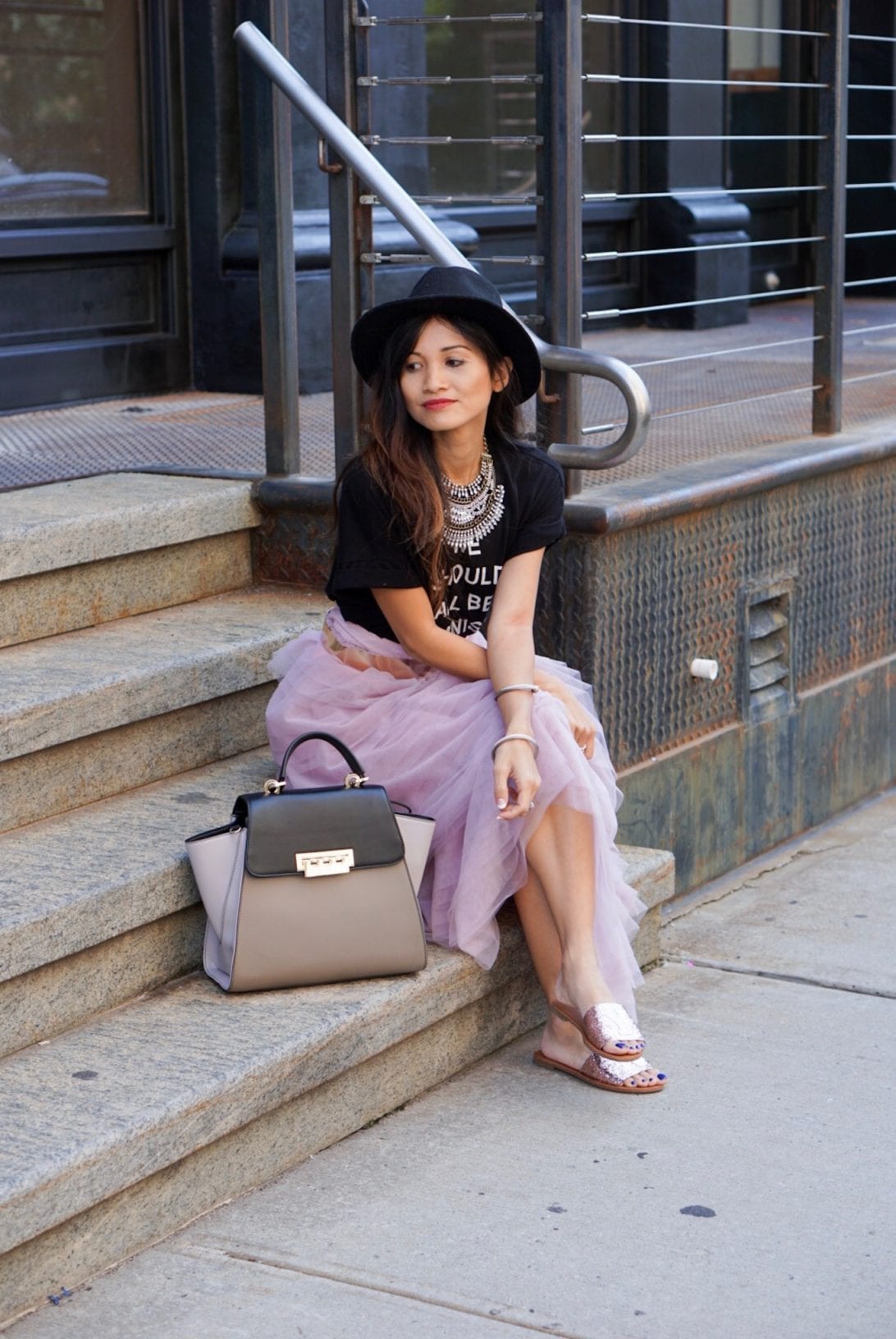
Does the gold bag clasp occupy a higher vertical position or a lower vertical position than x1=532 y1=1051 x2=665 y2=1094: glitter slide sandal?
higher

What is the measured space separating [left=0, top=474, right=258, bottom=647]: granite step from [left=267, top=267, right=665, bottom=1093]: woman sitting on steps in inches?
23.4

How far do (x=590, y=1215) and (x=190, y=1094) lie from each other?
2.17 feet

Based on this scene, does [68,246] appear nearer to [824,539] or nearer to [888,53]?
[824,539]

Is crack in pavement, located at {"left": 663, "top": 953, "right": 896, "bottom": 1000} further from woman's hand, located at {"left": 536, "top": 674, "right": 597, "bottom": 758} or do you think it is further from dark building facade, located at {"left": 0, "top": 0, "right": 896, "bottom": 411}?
dark building facade, located at {"left": 0, "top": 0, "right": 896, "bottom": 411}

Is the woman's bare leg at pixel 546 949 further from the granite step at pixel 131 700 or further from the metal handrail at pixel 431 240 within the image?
the metal handrail at pixel 431 240

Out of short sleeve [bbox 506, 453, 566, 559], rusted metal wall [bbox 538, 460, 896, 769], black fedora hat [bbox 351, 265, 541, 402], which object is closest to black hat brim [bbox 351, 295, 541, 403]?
black fedora hat [bbox 351, 265, 541, 402]

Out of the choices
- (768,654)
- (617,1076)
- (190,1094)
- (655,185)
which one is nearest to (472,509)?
(617,1076)

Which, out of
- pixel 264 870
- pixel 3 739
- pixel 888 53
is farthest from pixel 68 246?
pixel 888 53

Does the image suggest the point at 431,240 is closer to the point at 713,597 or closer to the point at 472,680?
the point at 472,680

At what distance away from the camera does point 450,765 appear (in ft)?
11.5

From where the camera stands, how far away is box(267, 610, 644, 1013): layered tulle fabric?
3.39 meters

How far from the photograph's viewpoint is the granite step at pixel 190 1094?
2629 mm

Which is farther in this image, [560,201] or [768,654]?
[768,654]

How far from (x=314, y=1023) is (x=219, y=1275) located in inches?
18.0
